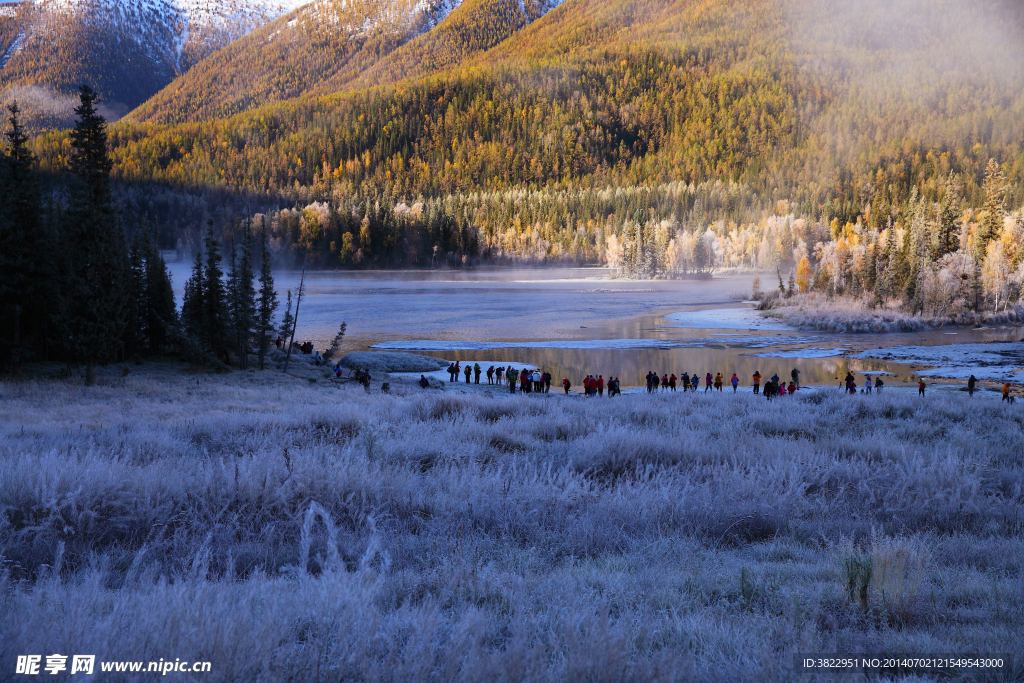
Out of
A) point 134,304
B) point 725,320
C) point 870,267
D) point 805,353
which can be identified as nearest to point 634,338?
point 805,353

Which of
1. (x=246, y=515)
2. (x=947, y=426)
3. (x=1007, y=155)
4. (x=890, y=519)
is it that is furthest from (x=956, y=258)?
(x=1007, y=155)

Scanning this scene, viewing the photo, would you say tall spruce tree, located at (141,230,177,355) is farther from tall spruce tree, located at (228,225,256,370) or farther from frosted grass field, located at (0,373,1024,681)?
frosted grass field, located at (0,373,1024,681)

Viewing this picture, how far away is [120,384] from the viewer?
24969 mm

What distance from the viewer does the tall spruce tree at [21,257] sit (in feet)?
80.8

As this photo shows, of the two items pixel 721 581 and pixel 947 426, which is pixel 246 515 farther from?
pixel 947 426

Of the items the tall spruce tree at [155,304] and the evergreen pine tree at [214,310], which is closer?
the evergreen pine tree at [214,310]

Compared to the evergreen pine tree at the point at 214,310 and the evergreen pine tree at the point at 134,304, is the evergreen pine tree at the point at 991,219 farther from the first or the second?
the evergreen pine tree at the point at 134,304

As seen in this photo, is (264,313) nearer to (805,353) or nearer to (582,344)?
(582,344)

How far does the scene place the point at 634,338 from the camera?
4397 cm

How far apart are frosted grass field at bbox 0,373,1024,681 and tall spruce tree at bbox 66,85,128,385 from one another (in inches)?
749

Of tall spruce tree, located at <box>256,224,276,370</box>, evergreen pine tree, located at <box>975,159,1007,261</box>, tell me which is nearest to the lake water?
tall spruce tree, located at <box>256,224,276,370</box>

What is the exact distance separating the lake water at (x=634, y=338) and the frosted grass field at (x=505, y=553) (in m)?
23.5

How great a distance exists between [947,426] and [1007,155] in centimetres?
19069

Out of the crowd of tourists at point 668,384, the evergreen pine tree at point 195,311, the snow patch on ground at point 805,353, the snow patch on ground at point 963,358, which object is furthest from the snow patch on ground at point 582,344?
the evergreen pine tree at point 195,311
